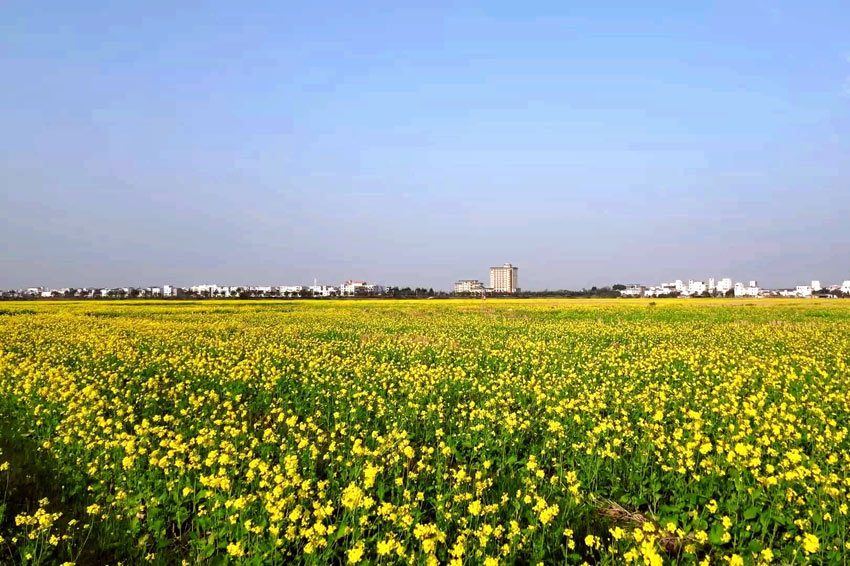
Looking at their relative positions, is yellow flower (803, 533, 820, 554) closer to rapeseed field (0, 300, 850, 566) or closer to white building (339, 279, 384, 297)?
rapeseed field (0, 300, 850, 566)

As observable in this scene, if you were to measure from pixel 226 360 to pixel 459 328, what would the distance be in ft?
43.8

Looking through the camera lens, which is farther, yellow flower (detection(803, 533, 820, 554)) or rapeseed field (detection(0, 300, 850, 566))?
rapeseed field (detection(0, 300, 850, 566))

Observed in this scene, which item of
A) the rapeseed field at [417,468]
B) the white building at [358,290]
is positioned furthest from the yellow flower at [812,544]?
the white building at [358,290]

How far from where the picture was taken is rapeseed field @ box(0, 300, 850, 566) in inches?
154

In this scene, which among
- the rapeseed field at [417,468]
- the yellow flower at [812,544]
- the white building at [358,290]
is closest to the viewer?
the yellow flower at [812,544]

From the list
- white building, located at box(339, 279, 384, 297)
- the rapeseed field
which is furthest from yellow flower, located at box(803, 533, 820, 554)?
white building, located at box(339, 279, 384, 297)

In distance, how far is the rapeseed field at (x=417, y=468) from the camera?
3922 millimetres

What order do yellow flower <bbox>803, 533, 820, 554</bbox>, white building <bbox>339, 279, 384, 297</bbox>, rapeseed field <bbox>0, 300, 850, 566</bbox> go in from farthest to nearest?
white building <bbox>339, 279, 384, 297</bbox>, rapeseed field <bbox>0, 300, 850, 566</bbox>, yellow flower <bbox>803, 533, 820, 554</bbox>

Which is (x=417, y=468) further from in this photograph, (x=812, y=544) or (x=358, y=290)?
(x=358, y=290)

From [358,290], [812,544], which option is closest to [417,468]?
[812,544]

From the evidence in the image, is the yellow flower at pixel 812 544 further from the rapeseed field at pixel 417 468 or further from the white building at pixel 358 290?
the white building at pixel 358 290

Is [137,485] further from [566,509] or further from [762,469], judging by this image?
[762,469]

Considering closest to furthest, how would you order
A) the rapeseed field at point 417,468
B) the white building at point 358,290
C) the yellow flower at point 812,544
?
the yellow flower at point 812,544, the rapeseed field at point 417,468, the white building at point 358,290

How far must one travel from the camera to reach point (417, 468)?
5691 millimetres
